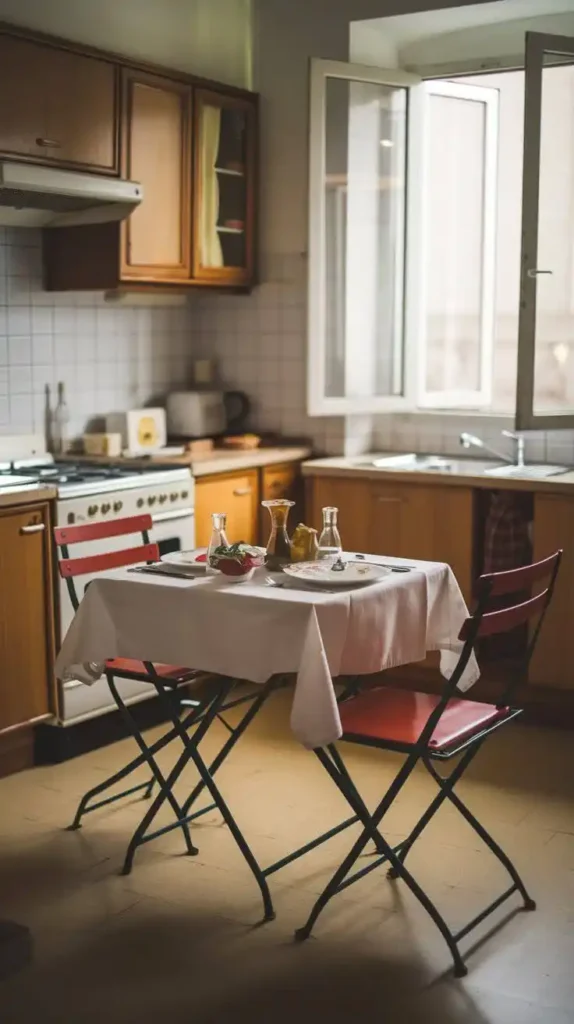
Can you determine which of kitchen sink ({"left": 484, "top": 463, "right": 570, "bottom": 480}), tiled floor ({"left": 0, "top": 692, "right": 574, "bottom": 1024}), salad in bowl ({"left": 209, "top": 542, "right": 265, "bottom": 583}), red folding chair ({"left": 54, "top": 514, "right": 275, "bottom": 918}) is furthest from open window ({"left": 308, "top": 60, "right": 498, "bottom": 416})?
salad in bowl ({"left": 209, "top": 542, "right": 265, "bottom": 583})

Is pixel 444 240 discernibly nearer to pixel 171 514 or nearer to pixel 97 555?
pixel 171 514

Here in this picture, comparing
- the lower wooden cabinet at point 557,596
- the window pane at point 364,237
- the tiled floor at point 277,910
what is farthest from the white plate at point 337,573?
the window pane at point 364,237

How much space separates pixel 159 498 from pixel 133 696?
72cm

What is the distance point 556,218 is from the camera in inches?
189

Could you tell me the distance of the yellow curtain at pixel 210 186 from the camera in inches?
207

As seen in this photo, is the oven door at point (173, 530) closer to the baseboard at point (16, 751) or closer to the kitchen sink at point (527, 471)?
the baseboard at point (16, 751)

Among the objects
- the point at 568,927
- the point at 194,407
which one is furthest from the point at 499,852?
the point at 194,407

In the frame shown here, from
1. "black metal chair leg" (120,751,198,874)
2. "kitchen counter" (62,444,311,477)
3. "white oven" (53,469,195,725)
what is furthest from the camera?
"kitchen counter" (62,444,311,477)

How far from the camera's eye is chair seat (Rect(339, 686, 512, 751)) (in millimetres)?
3027

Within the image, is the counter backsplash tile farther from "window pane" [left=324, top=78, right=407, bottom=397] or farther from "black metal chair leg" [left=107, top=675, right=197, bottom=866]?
"black metal chair leg" [left=107, top=675, right=197, bottom=866]

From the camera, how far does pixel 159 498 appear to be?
464cm

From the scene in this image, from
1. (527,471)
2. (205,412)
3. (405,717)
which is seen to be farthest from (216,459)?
(405,717)

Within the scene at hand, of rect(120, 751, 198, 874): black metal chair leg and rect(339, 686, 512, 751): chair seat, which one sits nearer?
rect(339, 686, 512, 751): chair seat

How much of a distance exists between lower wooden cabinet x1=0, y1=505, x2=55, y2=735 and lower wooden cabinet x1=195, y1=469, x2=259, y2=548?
2.74 ft
